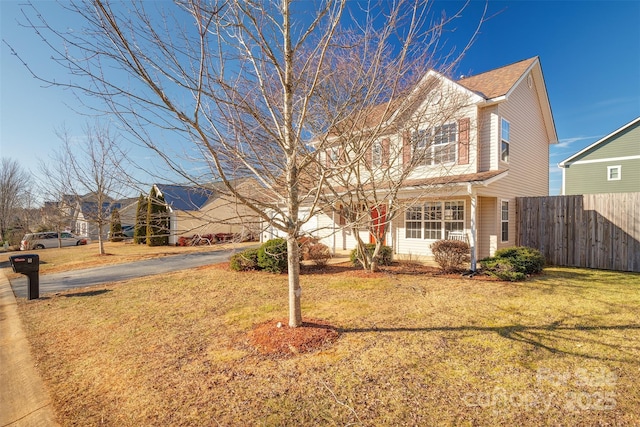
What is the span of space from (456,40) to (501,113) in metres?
5.98

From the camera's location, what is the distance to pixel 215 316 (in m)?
5.52

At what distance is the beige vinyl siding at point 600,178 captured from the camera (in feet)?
57.6

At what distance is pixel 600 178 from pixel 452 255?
17.2 metres

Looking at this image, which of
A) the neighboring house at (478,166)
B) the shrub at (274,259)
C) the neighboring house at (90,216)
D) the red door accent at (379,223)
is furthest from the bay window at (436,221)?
the neighboring house at (90,216)

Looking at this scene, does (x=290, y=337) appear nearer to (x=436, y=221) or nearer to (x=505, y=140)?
(x=436, y=221)

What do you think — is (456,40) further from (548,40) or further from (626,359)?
(548,40)

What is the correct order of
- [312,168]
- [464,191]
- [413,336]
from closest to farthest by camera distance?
[413,336]
[312,168]
[464,191]

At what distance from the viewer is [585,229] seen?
31.2 ft

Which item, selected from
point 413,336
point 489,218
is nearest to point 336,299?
point 413,336

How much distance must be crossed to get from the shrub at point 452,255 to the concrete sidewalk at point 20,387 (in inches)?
359

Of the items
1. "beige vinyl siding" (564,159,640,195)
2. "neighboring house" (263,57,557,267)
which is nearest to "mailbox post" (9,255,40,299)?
"neighboring house" (263,57,557,267)

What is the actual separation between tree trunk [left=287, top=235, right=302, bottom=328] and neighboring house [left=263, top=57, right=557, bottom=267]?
Result: 211 inches

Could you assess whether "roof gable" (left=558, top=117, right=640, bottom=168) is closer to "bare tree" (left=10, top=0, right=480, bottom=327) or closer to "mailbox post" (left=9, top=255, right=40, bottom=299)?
"bare tree" (left=10, top=0, right=480, bottom=327)

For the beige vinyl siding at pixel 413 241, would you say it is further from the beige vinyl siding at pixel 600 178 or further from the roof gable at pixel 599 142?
the roof gable at pixel 599 142
